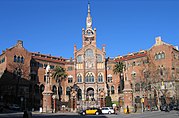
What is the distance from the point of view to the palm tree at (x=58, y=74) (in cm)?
8544

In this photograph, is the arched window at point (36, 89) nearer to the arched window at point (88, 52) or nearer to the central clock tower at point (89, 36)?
the arched window at point (88, 52)

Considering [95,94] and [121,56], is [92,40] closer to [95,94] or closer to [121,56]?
[121,56]

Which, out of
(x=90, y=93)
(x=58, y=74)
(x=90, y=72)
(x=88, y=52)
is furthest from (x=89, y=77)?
(x=58, y=74)

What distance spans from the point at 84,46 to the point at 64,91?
1659 cm

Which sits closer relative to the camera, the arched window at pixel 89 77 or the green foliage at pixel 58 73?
the green foliage at pixel 58 73

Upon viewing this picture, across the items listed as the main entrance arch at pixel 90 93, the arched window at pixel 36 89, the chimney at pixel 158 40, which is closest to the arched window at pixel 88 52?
the main entrance arch at pixel 90 93

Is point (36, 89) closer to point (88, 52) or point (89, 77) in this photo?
point (89, 77)

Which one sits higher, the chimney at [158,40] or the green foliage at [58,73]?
the chimney at [158,40]

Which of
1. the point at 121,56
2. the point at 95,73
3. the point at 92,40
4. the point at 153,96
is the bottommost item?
the point at 153,96

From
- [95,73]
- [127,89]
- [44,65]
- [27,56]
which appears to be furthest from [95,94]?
[127,89]

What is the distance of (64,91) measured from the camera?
88812mm

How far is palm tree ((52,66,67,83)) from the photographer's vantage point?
85.4 m

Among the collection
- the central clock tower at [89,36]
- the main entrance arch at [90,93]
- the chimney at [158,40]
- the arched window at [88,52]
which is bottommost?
the main entrance arch at [90,93]

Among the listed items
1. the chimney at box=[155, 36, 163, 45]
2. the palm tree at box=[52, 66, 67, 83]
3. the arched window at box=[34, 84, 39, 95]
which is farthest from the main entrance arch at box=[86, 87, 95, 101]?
the chimney at box=[155, 36, 163, 45]
